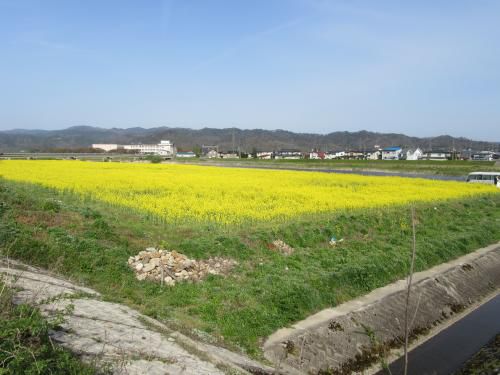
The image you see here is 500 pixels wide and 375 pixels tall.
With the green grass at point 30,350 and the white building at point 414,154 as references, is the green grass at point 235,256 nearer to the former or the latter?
the green grass at point 30,350

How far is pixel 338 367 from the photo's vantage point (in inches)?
285

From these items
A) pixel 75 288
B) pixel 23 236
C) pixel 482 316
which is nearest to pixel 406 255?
pixel 482 316

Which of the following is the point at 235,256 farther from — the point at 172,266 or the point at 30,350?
the point at 30,350

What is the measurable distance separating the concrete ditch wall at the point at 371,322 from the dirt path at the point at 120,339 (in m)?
1.17

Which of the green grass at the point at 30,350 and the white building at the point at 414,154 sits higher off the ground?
the green grass at the point at 30,350

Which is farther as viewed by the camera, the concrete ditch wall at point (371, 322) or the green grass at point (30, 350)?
the concrete ditch wall at point (371, 322)

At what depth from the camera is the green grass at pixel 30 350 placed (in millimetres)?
3471

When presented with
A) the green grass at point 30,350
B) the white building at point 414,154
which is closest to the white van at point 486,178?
the green grass at point 30,350

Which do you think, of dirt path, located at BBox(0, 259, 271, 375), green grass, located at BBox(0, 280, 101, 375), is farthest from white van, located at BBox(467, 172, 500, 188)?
green grass, located at BBox(0, 280, 101, 375)

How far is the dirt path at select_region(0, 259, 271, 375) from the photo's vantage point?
4613mm

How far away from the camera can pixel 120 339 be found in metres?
5.21

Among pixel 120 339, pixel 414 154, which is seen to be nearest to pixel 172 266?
pixel 120 339

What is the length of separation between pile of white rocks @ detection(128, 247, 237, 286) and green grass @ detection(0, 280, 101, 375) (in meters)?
4.70

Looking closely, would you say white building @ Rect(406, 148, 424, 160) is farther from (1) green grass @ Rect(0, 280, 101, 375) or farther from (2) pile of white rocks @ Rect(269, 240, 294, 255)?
(1) green grass @ Rect(0, 280, 101, 375)
